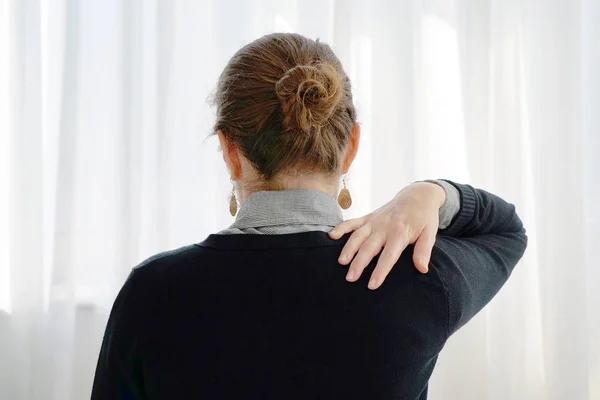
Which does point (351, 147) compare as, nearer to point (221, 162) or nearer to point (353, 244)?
point (353, 244)

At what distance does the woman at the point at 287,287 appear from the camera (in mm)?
793

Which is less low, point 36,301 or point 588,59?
point 588,59

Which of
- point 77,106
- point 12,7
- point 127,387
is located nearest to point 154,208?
point 77,106

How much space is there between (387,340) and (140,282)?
1.01 feet

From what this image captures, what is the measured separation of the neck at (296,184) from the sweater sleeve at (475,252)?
161 millimetres

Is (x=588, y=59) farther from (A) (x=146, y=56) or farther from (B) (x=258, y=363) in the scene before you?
(B) (x=258, y=363)

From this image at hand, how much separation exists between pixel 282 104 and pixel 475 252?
34cm

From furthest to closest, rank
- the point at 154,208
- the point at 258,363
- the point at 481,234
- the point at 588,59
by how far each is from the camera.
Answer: the point at 154,208, the point at 588,59, the point at 481,234, the point at 258,363

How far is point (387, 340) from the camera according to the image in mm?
800

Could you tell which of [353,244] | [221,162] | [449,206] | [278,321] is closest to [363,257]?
[353,244]

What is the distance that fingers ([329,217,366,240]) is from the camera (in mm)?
835

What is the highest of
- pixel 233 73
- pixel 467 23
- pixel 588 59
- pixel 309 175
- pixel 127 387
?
pixel 467 23

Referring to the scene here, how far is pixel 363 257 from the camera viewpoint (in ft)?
2.62

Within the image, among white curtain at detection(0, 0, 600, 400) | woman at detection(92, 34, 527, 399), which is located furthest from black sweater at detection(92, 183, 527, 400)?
white curtain at detection(0, 0, 600, 400)
